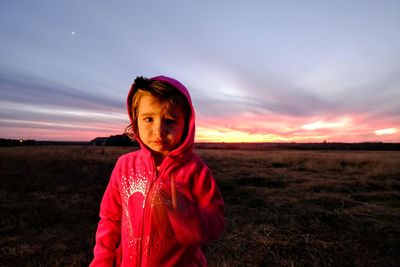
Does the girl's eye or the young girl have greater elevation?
the girl's eye

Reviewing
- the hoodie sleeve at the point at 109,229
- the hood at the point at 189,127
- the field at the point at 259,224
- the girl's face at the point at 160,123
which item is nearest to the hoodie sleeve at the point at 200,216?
the hood at the point at 189,127

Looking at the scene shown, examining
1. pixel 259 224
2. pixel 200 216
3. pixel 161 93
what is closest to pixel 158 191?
pixel 200 216

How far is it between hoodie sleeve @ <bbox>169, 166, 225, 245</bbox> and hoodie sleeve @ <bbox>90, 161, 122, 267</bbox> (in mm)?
550

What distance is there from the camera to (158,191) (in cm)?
167

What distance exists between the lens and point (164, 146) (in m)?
1.70

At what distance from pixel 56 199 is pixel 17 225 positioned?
194cm

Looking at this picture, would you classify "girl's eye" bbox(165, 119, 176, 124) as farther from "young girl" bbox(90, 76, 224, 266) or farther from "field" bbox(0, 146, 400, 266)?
"field" bbox(0, 146, 400, 266)

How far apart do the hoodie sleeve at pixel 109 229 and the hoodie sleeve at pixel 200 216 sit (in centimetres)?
55

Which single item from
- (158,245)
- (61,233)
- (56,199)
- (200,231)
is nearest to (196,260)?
(158,245)

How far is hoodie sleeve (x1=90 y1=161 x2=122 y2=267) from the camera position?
1.70m

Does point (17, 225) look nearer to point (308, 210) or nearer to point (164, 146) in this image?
point (164, 146)

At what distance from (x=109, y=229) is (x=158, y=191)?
45 cm

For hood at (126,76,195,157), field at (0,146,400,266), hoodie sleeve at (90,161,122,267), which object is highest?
hood at (126,76,195,157)

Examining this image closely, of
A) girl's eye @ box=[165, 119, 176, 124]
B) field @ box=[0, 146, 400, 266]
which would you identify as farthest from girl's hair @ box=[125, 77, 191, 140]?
field @ box=[0, 146, 400, 266]
